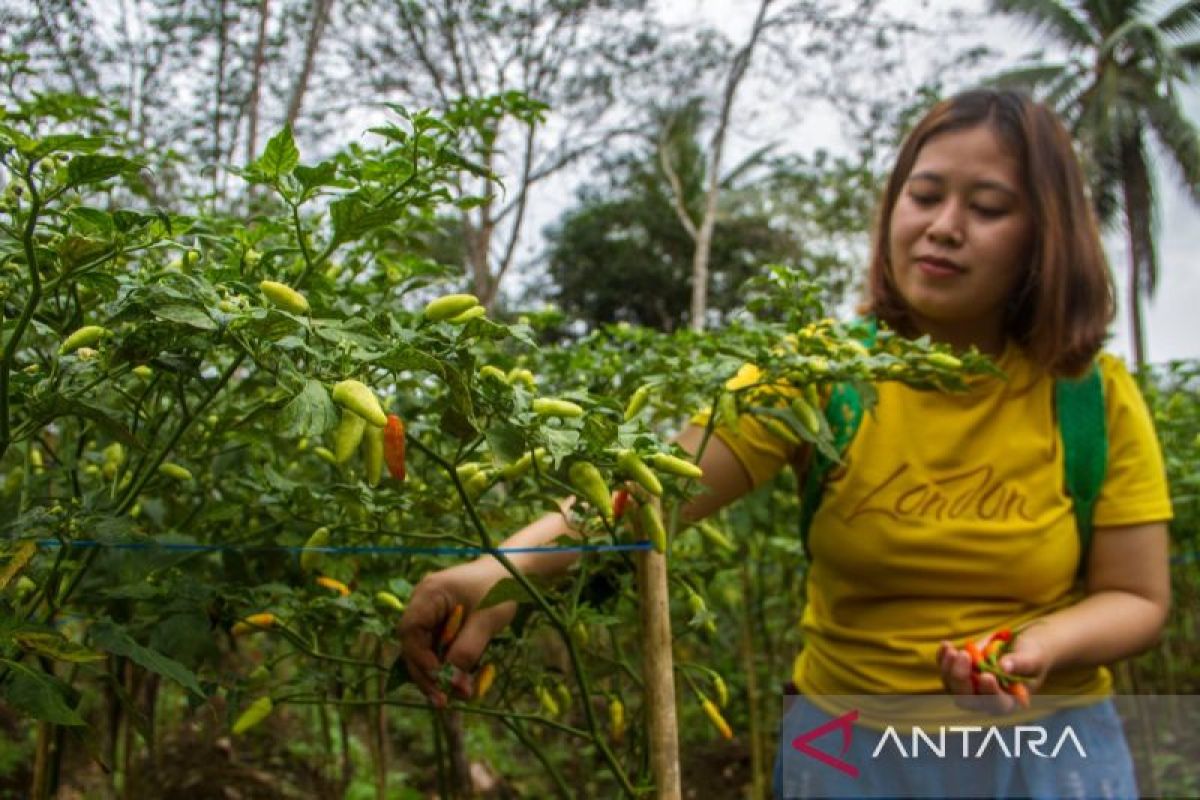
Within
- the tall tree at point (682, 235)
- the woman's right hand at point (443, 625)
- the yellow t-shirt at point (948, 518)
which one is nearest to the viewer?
the woman's right hand at point (443, 625)

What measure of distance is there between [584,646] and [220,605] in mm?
445

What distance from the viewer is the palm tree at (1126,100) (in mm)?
17594

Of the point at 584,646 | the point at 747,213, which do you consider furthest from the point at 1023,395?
the point at 747,213

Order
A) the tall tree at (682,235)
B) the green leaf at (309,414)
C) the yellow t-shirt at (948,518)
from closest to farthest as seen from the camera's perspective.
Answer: the green leaf at (309,414), the yellow t-shirt at (948,518), the tall tree at (682,235)

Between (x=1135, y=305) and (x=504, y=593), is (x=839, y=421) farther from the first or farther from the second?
(x=1135, y=305)

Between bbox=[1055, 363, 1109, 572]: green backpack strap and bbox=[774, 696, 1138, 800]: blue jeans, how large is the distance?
0.76ft

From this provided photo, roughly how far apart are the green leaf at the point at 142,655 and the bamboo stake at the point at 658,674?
393mm

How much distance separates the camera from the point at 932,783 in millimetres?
1334

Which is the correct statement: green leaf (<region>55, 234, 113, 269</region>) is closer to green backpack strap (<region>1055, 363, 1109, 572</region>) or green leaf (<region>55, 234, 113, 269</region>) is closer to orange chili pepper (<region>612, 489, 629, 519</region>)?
orange chili pepper (<region>612, 489, 629, 519</region>)

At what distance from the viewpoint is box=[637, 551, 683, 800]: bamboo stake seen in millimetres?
974

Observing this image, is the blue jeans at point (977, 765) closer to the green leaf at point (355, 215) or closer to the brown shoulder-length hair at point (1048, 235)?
the brown shoulder-length hair at point (1048, 235)

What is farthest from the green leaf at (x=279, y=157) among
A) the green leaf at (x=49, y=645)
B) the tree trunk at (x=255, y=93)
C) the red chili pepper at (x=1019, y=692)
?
the tree trunk at (x=255, y=93)

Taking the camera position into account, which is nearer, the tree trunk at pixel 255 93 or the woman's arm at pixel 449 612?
the woman's arm at pixel 449 612

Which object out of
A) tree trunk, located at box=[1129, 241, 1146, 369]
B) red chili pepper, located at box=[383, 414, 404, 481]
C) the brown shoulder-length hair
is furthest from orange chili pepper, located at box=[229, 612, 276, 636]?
tree trunk, located at box=[1129, 241, 1146, 369]
